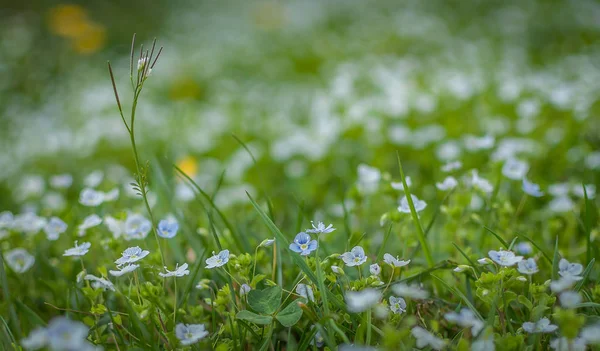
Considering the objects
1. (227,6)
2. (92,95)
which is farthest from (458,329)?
(227,6)

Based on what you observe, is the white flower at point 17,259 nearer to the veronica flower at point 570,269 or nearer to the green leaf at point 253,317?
the green leaf at point 253,317

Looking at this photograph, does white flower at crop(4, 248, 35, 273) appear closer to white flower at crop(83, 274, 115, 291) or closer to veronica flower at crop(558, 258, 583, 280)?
white flower at crop(83, 274, 115, 291)

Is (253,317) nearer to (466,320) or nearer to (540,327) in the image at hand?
(466,320)

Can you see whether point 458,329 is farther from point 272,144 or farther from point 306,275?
point 272,144

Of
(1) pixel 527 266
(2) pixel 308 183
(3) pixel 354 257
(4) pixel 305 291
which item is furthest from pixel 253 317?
(2) pixel 308 183

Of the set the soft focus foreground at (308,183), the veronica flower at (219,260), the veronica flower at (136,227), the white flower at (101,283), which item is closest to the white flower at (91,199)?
the soft focus foreground at (308,183)

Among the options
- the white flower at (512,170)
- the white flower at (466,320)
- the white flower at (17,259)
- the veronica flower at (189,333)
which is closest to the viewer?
the white flower at (466,320)

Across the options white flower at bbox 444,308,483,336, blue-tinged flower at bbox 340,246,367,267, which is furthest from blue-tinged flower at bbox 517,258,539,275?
blue-tinged flower at bbox 340,246,367,267
